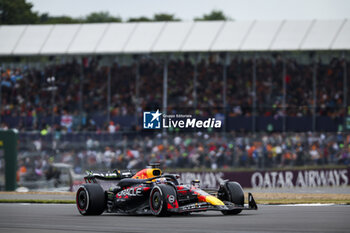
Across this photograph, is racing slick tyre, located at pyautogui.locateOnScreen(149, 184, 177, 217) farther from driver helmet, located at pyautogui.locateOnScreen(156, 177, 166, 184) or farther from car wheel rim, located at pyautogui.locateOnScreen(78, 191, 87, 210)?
car wheel rim, located at pyautogui.locateOnScreen(78, 191, 87, 210)

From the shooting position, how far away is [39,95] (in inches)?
1410

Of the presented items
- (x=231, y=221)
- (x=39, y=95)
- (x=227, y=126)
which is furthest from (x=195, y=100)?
(x=231, y=221)

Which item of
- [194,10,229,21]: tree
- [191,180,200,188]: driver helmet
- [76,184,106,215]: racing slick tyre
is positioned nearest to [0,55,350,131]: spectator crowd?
[76,184,106,215]: racing slick tyre

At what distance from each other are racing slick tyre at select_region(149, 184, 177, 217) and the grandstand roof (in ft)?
65.3

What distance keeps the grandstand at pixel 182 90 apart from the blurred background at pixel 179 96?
6 cm

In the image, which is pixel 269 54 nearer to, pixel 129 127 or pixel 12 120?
pixel 129 127

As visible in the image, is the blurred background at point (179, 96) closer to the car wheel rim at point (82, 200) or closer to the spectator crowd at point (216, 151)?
the spectator crowd at point (216, 151)

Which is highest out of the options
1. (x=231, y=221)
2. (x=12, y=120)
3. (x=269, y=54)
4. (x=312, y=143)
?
(x=269, y=54)

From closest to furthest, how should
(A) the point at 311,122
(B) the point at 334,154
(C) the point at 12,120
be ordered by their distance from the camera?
(B) the point at 334,154 → (A) the point at 311,122 → (C) the point at 12,120

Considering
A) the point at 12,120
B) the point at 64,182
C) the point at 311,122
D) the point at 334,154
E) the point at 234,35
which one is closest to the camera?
the point at 334,154

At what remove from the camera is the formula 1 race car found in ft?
38.9

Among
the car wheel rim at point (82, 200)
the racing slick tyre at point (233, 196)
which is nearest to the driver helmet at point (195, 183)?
the racing slick tyre at point (233, 196)

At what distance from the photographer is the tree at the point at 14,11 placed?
5594cm

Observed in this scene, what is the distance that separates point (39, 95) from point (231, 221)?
26.6 m
